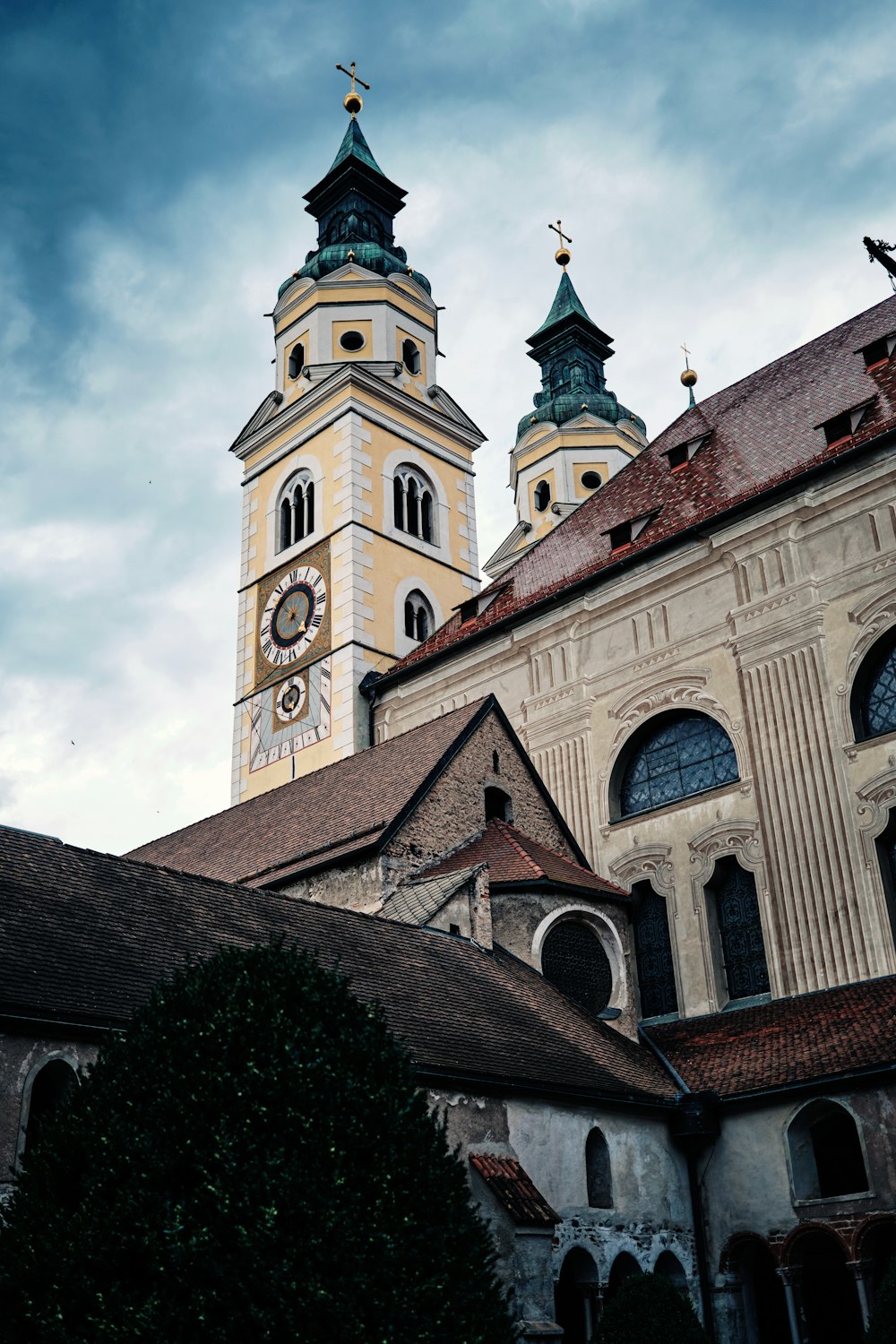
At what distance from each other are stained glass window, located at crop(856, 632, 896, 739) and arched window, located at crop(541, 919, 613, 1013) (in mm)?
4940

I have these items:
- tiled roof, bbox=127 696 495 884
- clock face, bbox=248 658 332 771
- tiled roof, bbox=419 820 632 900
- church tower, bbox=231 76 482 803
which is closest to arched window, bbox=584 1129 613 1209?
tiled roof, bbox=419 820 632 900

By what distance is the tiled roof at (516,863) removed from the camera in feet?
60.0

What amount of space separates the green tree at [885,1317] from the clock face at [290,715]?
19339 millimetres

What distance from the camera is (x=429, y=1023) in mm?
13805

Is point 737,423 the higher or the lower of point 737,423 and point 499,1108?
the higher

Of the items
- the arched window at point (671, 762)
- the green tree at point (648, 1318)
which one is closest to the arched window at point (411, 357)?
the arched window at point (671, 762)

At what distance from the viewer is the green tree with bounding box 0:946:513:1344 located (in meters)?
7.53

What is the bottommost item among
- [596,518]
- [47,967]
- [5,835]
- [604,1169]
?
[604,1169]

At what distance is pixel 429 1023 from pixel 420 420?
2484 centimetres

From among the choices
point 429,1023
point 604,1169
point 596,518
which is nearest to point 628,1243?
point 604,1169

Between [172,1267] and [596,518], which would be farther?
[596,518]

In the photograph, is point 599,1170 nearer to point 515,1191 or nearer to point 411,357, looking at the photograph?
point 515,1191

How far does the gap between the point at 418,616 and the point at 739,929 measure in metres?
15.6

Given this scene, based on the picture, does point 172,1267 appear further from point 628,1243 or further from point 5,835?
point 628,1243
